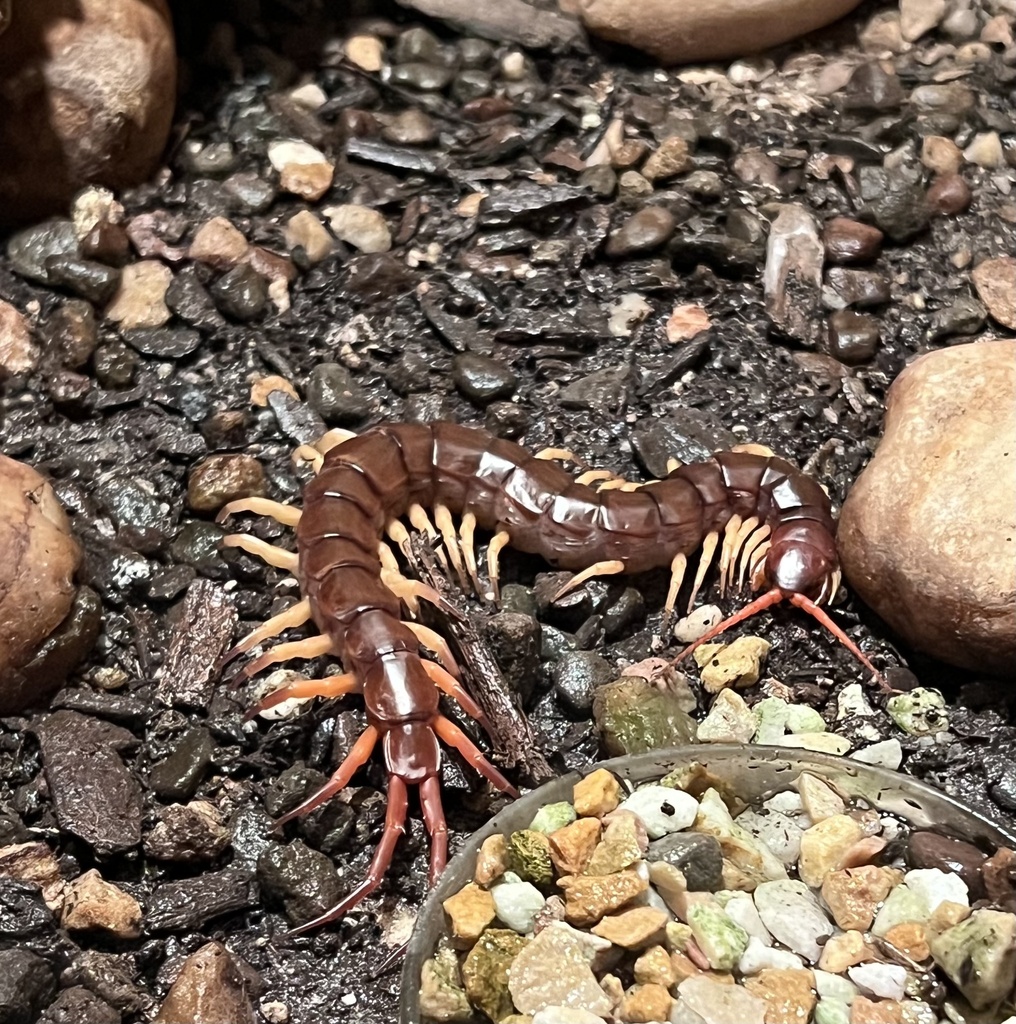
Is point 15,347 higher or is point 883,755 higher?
point 15,347

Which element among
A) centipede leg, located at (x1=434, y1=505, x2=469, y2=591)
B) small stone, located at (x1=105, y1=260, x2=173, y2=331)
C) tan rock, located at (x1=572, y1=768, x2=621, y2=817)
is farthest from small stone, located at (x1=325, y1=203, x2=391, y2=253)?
tan rock, located at (x1=572, y1=768, x2=621, y2=817)

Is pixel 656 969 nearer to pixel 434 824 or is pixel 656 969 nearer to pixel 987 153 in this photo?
pixel 434 824

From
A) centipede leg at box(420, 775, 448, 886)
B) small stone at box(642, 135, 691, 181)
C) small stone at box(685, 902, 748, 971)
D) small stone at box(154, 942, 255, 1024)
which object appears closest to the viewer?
small stone at box(685, 902, 748, 971)

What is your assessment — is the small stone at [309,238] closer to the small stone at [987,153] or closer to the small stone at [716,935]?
the small stone at [987,153]

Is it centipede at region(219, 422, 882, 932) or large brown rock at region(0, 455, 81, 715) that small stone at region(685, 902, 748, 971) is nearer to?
centipede at region(219, 422, 882, 932)

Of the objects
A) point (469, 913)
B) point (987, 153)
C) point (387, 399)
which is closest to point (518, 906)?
point (469, 913)

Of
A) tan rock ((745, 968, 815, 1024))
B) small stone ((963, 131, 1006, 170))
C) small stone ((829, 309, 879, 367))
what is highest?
small stone ((963, 131, 1006, 170))

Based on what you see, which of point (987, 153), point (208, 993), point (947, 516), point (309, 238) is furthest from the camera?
point (987, 153)

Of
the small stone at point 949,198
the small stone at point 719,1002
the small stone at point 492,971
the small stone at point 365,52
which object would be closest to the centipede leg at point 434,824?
the small stone at point 492,971
